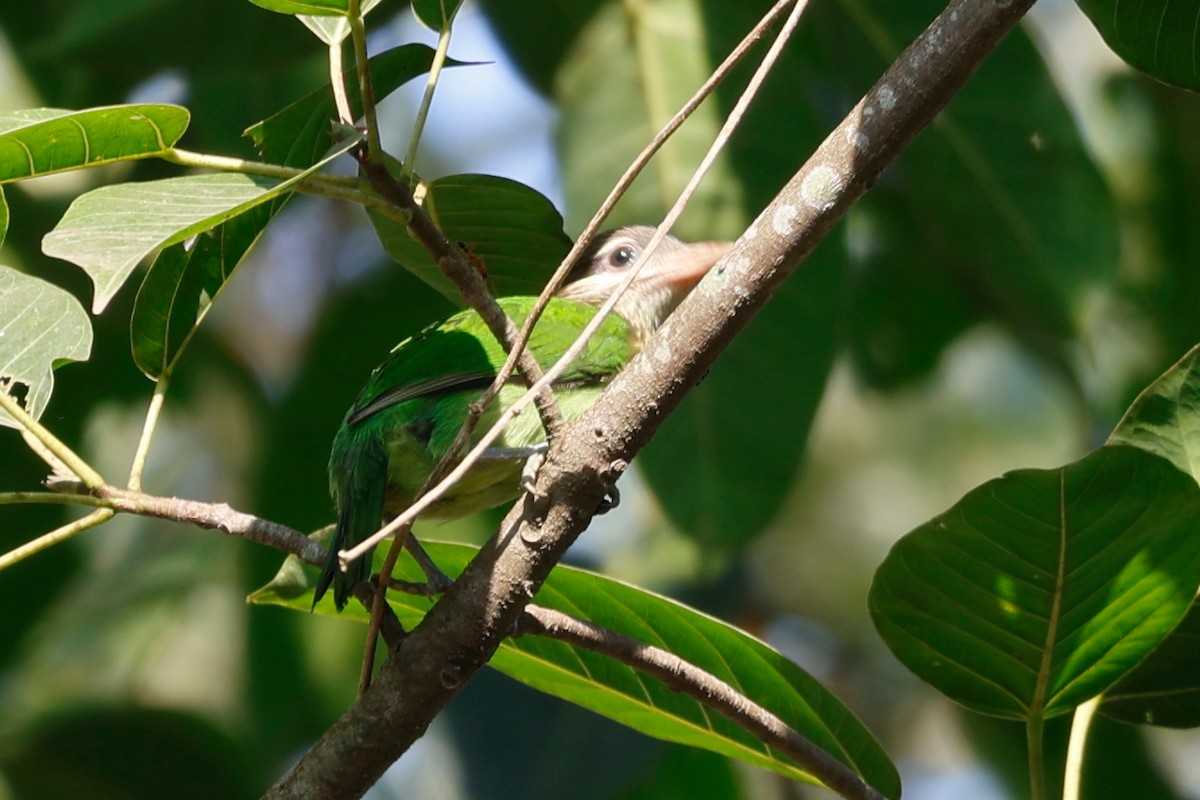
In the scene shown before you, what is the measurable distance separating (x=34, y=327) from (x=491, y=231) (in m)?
0.83

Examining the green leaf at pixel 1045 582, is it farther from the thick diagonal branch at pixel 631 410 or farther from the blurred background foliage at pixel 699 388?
the blurred background foliage at pixel 699 388

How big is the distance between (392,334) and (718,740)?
2.31 m

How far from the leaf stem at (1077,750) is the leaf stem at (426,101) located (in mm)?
1377

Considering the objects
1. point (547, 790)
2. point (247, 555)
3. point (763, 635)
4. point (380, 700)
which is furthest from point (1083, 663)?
point (763, 635)

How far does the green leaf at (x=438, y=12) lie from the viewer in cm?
202

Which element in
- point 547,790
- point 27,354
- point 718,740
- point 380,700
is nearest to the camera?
point 380,700

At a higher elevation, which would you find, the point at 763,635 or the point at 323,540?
the point at 763,635

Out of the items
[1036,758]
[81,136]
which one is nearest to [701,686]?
[1036,758]

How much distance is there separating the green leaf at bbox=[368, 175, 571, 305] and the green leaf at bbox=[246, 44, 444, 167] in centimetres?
24

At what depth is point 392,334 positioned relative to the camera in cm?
440

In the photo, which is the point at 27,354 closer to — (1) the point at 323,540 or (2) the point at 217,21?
(1) the point at 323,540

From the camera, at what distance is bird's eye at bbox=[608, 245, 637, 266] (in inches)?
165

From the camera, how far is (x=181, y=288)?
2303mm

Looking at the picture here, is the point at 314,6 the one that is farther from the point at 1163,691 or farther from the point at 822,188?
the point at 1163,691
